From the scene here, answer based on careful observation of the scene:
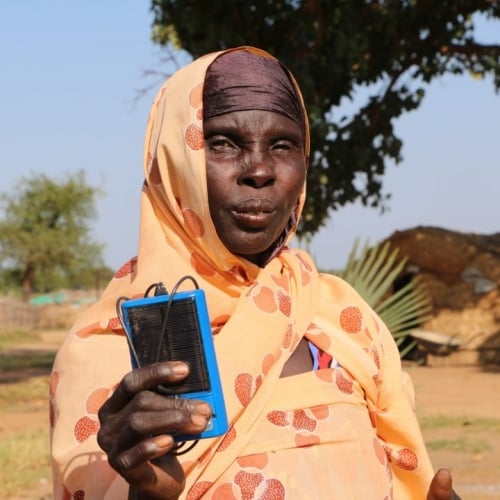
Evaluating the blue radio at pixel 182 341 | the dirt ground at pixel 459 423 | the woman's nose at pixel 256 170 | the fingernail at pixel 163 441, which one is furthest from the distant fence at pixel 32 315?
the fingernail at pixel 163 441

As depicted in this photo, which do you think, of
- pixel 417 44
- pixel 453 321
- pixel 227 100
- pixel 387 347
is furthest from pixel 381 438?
pixel 453 321

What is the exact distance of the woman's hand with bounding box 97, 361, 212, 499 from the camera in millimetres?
1571

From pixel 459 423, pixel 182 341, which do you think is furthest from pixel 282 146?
pixel 459 423

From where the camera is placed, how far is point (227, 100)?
2312 millimetres

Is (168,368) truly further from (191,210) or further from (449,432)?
(449,432)

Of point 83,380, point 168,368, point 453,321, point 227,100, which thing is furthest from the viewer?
A: point 453,321

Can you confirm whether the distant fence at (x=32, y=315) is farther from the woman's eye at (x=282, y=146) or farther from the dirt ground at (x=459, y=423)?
the woman's eye at (x=282, y=146)

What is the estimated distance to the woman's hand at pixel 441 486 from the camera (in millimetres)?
2256

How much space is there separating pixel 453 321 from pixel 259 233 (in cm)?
1512

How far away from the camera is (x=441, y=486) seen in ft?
7.43

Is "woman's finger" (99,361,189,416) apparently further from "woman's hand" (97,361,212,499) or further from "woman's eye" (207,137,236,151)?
"woman's eye" (207,137,236,151)

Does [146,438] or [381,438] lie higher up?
[146,438]

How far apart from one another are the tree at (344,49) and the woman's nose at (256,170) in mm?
10637

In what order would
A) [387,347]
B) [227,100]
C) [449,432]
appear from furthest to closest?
[449,432] < [387,347] < [227,100]
